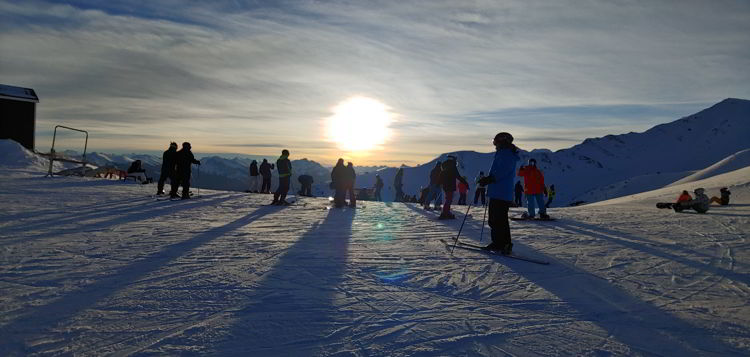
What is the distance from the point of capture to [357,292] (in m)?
4.90

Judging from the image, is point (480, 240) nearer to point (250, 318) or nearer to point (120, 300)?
point (250, 318)

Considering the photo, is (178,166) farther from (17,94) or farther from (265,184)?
(17,94)

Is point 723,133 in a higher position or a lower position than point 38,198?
higher

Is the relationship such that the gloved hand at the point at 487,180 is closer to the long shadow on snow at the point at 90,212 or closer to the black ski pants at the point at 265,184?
the long shadow on snow at the point at 90,212

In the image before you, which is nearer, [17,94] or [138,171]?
[138,171]

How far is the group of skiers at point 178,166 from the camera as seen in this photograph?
14.9m

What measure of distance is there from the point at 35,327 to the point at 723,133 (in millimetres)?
254260

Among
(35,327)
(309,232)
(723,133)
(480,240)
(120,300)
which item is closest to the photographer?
(35,327)

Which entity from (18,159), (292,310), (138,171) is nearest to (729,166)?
(138,171)

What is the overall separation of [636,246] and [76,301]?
8.41m

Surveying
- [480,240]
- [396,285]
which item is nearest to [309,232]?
[480,240]

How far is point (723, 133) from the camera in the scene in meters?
199

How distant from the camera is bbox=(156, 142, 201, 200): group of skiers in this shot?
1488 cm

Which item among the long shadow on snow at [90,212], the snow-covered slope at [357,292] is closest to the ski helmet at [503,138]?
the snow-covered slope at [357,292]
